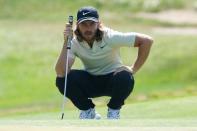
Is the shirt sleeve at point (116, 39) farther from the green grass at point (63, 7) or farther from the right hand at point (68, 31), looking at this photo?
the green grass at point (63, 7)

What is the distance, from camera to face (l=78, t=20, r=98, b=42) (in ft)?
30.5

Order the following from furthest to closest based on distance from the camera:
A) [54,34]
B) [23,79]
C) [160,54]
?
[54,34] → [160,54] → [23,79]

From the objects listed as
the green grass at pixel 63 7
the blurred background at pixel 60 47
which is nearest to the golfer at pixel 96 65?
the blurred background at pixel 60 47

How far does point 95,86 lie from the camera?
982 centimetres

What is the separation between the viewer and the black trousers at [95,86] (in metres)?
9.55

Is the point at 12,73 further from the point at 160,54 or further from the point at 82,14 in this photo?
the point at 82,14

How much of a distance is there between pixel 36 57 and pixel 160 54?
3736 mm

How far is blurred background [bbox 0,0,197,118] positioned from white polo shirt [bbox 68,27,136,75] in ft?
5.91

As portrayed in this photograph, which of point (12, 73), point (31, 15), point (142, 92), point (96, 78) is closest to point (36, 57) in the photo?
point (12, 73)

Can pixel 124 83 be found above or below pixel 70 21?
below

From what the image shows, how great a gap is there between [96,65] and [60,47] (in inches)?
687

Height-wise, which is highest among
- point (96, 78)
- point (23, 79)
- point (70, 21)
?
point (70, 21)

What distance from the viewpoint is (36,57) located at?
26.6 m

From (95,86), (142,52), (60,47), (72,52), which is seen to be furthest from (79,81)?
(60,47)
